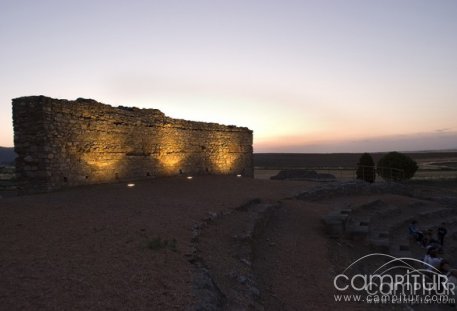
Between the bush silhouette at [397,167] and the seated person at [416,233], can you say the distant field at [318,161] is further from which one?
the seated person at [416,233]

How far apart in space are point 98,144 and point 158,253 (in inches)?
372

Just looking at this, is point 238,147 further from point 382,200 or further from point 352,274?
point 352,274

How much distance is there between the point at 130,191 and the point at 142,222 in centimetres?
500

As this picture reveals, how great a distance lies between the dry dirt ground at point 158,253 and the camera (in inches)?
219

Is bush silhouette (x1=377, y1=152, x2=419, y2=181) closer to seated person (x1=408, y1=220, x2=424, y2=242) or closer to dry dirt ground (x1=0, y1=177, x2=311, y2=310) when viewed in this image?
seated person (x1=408, y1=220, x2=424, y2=242)

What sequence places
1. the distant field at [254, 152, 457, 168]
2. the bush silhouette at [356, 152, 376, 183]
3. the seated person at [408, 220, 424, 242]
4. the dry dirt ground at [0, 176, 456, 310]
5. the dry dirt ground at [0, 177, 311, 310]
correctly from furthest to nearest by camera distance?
the distant field at [254, 152, 457, 168]
the bush silhouette at [356, 152, 376, 183]
the seated person at [408, 220, 424, 242]
the dry dirt ground at [0, 176, 456, 310]
the dry dirt ground at [0, 177, 311, 310]

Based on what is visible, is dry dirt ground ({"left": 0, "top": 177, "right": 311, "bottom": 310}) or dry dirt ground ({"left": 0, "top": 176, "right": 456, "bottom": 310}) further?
dry dirt ground ({"left": 0, "top": 176, "right": 456, "bottom": 310})

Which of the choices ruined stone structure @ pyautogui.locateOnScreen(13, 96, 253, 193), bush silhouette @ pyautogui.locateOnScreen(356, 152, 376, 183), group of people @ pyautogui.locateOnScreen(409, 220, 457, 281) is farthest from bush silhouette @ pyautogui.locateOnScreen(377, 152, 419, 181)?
group of people @ pyautogui.locateOnScreen(409, 220, 457, 281)

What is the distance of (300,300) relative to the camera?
7824mm

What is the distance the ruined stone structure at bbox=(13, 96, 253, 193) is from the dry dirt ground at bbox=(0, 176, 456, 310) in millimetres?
1223

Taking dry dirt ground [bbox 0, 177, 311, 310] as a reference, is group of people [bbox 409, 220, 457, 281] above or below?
below

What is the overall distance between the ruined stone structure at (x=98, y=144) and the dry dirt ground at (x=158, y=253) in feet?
4.01

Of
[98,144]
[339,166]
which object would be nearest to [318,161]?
[339,166]

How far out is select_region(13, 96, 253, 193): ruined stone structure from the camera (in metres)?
13.3
